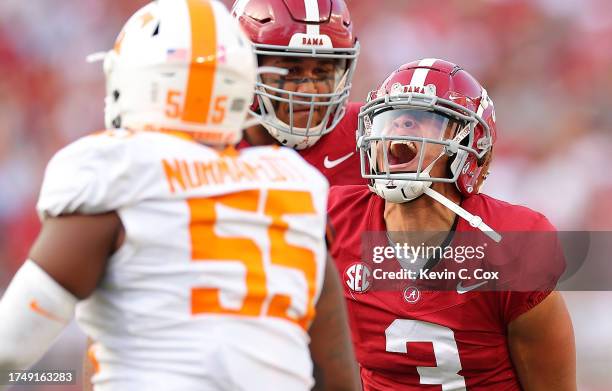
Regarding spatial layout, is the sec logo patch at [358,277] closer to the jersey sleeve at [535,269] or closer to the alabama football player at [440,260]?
the alabama football player at [440,260]

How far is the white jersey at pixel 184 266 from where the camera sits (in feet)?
5.18

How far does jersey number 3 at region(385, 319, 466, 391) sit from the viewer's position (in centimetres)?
295

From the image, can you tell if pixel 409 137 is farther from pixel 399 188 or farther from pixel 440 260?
pixel 440 260

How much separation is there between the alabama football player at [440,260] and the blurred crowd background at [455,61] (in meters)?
2.99

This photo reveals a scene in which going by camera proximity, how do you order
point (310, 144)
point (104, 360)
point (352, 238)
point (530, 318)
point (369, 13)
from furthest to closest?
point (369, 13) < point (310, 144) < point (352, 238) < point (530, 318) < point (104, 360)

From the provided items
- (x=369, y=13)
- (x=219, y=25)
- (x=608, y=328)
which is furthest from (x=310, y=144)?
(x=369, y=13)

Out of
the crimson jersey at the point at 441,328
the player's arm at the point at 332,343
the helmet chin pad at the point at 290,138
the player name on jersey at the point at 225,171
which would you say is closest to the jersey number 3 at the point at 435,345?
the crimson jersey at the point at 441,328

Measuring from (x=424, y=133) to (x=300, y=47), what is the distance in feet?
1.85

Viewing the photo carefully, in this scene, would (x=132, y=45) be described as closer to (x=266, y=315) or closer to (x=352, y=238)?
(x=266, y=315)

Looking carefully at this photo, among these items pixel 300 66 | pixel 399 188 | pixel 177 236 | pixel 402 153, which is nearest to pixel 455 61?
pixel 300 66

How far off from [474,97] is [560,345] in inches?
33.8

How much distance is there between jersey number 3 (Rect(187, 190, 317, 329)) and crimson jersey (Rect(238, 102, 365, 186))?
1797mm

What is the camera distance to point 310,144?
11.4 ft
